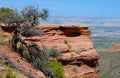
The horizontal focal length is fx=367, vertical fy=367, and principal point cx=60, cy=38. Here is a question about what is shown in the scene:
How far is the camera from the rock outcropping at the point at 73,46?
35094 mm

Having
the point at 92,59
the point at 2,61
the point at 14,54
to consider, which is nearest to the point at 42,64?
the point at 14,54

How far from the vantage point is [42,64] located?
96.2 ft

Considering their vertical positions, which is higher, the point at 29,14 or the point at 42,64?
the point at 29,14

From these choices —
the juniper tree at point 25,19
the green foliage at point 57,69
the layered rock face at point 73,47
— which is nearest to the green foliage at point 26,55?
the juniper tree at point 25,19

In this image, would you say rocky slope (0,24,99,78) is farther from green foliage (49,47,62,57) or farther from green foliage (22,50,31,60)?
green foliage (22,50,31,60)

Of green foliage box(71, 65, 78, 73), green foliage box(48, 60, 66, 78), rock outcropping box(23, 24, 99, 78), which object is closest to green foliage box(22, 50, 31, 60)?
green foliage box(48, 60, 66, 78)

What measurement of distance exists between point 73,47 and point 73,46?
211mm

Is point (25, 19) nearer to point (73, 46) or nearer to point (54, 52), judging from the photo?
point (54, 52)

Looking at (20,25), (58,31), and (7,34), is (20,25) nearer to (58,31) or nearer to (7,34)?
(7,34)

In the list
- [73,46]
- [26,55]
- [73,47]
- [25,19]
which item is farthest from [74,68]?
[25,19]

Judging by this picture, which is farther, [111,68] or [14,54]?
[111,68]

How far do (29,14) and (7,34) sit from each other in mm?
6435

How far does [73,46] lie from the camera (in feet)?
122

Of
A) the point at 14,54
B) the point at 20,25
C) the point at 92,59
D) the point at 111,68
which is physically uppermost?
the point at 20,25
